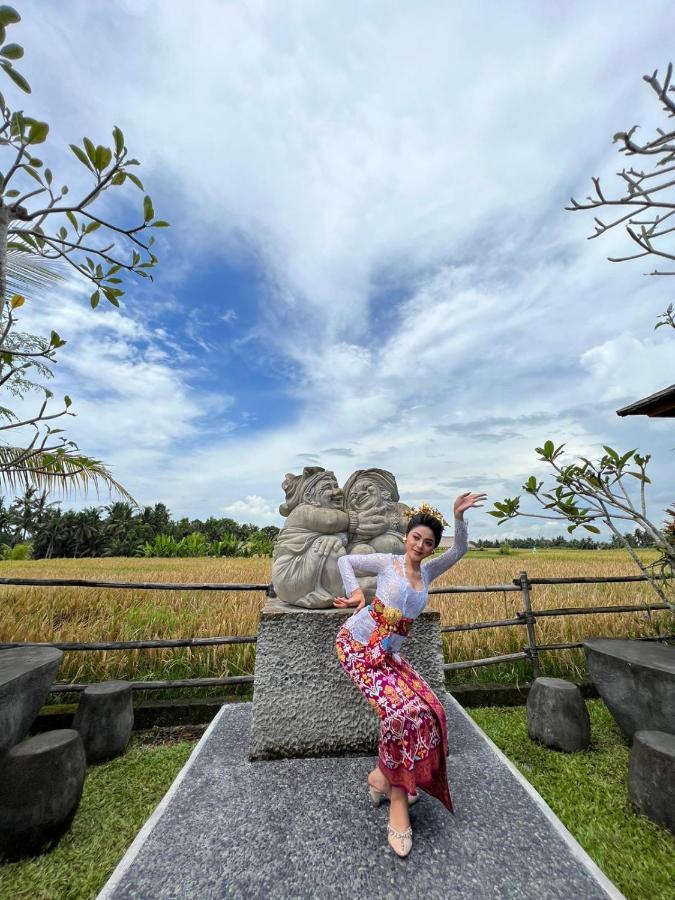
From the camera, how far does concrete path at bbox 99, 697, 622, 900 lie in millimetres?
1693

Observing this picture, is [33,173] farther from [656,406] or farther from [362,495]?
[656,406]

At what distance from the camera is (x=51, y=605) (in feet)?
17.2

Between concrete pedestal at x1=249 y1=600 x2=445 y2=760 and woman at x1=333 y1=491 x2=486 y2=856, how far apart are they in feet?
1.83

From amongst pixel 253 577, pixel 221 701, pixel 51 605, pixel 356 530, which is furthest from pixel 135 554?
pixel 356 530

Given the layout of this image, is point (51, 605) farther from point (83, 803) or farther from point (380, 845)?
point (380, 845)

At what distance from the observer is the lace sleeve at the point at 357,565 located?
2342mm

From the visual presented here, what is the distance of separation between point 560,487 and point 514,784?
7.86ft

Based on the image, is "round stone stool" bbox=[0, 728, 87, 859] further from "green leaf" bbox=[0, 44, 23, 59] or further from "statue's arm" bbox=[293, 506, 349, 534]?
"green leaf" bbox=[0, 44, 23, 59]

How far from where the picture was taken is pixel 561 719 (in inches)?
126

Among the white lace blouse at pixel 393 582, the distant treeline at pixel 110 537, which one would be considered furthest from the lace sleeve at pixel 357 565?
the distant treeline at pixel 110 537

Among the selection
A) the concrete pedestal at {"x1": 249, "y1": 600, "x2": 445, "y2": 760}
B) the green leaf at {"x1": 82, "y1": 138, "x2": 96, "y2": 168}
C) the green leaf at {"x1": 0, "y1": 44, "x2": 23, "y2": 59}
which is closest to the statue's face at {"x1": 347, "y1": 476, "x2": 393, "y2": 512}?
the concrete pedestal at {"x1": 249, "y1": 600, "x2": 445, "y2": 760}

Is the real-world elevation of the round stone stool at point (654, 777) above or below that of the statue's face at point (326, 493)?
below

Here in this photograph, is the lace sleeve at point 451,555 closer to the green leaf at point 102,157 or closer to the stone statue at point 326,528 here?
the stone statue at point 326,528

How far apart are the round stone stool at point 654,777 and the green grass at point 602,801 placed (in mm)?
77
